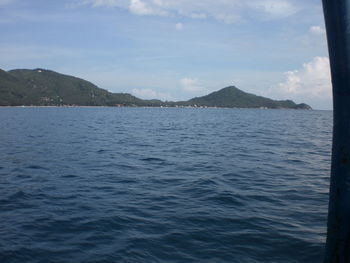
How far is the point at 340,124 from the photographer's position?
73.4 inches

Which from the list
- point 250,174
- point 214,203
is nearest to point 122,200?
point 214,203

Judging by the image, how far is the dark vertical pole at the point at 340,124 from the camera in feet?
5.92

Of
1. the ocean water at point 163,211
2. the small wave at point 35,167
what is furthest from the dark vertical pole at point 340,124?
the small wave at point 35,167

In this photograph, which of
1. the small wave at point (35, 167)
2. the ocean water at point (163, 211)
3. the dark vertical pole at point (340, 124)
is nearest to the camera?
the dark vertical pole at point (340, 124)

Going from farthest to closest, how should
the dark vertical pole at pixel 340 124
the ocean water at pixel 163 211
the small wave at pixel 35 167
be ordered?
the small wave at pixel 35 167 → the ocean water at pixel 163 211 → the dark vertical pole at pixel 340 124

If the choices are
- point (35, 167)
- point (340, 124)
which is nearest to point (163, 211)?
point (340, 124)

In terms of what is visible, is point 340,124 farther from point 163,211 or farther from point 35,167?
point 35,167

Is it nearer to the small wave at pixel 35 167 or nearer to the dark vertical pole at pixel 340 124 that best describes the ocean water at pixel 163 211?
the small wave at pixel 35 167

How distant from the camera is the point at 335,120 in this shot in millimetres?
1887

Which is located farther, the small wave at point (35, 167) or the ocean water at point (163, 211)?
the small wave at point (35, 167)

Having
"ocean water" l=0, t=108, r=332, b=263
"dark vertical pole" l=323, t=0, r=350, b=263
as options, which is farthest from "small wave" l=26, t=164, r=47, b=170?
"dark vertical pole" l=323, t=0, r=350, b=263

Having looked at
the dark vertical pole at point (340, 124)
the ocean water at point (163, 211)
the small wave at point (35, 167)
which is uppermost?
the dark vertical pole at point (340, 124)

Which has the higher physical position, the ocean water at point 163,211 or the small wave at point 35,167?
the ocean water at point 163,211

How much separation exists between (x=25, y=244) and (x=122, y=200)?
4.18 meters
